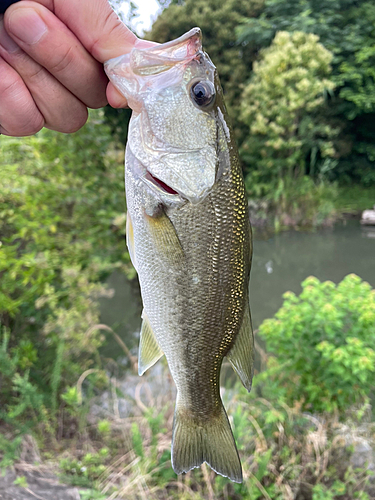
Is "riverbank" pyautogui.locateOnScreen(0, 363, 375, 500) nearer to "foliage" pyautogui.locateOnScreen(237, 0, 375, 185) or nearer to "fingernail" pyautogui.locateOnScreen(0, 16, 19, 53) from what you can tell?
"fingernail" pyautogui.locateOnScreen(0, 16, 19, 53)

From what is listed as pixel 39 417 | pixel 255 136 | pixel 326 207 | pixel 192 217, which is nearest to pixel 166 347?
pixel 192 217

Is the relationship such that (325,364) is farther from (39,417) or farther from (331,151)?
(331,151)

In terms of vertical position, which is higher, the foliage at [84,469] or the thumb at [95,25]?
the thumb at [95,25]

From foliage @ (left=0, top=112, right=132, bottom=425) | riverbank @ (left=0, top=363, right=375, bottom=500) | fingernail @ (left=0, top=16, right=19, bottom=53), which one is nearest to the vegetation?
foliage @ (left=0, top=112, right=132, bottom=425)

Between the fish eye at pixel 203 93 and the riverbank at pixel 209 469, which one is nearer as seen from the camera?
the fish eye at pixel 203 93

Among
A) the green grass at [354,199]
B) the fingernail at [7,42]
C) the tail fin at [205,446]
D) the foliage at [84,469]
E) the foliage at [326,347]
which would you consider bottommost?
the green grass at [354,199]

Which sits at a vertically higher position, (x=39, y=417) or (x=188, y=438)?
(x=188, y=438)

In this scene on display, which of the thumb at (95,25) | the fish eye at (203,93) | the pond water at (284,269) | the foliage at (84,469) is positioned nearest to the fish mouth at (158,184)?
the fish eye at (203,93)

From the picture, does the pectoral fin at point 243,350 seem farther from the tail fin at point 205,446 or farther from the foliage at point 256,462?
the foliage at point 256,462

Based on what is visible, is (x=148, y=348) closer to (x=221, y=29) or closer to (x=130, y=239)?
(x=130, y=239)
